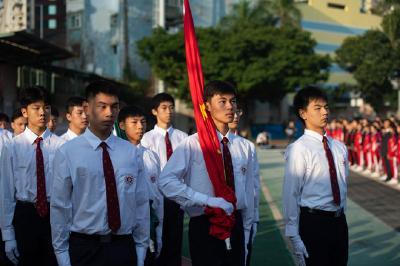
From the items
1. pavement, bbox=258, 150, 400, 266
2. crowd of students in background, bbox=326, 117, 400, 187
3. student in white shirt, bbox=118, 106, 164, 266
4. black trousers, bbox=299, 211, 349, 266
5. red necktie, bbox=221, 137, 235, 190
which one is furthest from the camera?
crowd of students in background, bbox=326, 117, 400, 187

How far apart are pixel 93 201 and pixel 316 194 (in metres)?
1.83

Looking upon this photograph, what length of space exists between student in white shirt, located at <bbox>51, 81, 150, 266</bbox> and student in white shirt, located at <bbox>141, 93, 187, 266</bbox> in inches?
88.5

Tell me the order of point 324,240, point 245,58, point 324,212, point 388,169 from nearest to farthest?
point 324,240
point 324,212
point 388,169
point 245,58

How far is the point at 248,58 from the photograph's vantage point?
42500 mm

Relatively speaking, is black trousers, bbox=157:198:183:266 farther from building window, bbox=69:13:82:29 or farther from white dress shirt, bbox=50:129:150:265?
building window, bbox=69:13:82:29

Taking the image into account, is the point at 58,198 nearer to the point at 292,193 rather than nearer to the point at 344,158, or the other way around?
the point at 292,193

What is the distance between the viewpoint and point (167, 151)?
21.2ft

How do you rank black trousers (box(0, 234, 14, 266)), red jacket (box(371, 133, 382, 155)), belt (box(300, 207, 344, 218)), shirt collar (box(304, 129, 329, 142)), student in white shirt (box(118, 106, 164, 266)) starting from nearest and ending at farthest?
belt (box(300, 207, 344, 218)) → shirt collar (box(304, 129, 329, 142)) → student in white shirt (box(118, 106, 164, 266)) → black trousers (box(0, 234, 14, 266)) → red jacket (box(371, 133, 382, 155))

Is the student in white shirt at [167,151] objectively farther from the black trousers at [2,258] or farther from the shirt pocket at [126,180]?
the shirt pocket at [126,180]

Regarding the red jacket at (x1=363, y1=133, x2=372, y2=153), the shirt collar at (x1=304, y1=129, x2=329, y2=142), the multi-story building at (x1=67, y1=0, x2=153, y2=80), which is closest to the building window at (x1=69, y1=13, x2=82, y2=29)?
the multi-story building at (x1=67, y1=0, x2=153, y2=80)

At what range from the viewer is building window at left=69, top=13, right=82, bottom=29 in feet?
152

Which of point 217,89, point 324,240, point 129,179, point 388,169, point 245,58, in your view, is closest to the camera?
point 129,179

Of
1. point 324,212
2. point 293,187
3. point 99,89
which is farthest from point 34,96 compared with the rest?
point 324,212

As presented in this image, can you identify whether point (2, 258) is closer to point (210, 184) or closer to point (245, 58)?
point (210, 184)
